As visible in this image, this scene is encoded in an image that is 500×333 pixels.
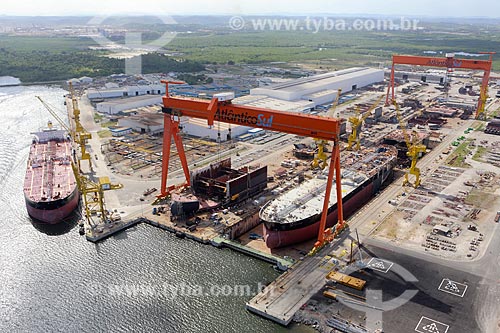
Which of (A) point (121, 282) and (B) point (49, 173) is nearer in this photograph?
(A) point (121, 282)

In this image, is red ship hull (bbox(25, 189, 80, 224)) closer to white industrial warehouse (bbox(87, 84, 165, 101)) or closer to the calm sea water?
the calm sea water

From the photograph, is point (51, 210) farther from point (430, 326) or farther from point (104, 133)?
point (430, 326)

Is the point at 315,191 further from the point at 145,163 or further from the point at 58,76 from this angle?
the point at 58,76

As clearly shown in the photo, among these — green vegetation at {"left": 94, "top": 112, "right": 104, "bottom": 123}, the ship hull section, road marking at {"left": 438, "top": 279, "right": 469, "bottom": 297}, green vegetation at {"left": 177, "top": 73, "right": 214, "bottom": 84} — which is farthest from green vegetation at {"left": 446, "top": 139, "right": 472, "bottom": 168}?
green vegetation at {"left": 177, "top": 73, "right": 214, "bottom": 84}

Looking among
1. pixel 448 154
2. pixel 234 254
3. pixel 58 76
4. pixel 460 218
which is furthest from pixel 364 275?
pixel 58 76

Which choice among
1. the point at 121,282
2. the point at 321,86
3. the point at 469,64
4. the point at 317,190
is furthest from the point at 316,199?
the point at 321,86

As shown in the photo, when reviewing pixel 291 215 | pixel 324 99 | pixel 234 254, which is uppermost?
pixel 324 99
